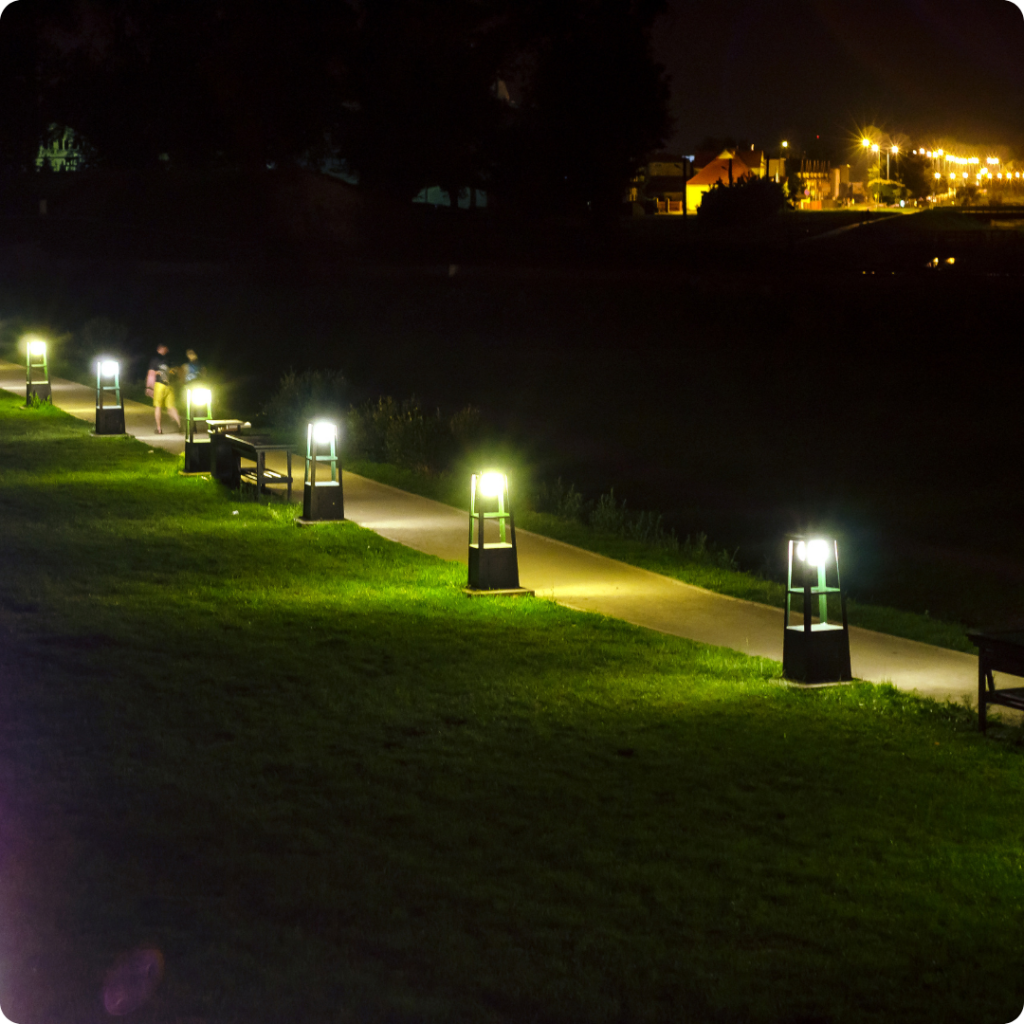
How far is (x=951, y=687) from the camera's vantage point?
31.3ft

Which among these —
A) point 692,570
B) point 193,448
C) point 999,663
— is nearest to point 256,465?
point 193,448

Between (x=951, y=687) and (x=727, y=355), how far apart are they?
94.3 ft

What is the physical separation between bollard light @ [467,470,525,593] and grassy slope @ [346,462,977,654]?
1.96 metres

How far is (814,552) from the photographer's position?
973 centimetres

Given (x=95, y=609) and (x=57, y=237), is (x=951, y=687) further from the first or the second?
(x=57, y=237)

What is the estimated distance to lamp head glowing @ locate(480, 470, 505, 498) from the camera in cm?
1257

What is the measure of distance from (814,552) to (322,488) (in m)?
7.44

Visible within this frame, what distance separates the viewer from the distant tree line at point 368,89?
71.6m

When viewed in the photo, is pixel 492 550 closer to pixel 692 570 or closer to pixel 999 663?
pixel 692 570

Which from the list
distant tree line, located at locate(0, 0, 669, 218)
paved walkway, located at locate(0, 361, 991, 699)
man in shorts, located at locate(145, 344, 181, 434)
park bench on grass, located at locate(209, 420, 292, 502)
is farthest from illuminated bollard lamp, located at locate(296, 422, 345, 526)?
distant tree line, located at locate(0, 0, 669, 218)

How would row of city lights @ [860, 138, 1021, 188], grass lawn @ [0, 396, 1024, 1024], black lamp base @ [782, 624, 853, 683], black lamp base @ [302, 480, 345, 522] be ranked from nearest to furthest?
grass lawn @ [0, 396, 1024, 1024]
black lamp base @ [782, 624, 853, 683]
black lamp base @ [302, 480, 345, 522]
row of city lights @ [860, 138, 1021, 188]

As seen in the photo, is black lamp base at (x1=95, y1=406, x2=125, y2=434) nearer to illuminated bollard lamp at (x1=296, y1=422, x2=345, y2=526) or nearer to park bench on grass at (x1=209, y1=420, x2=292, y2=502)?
park bench on grass at (x1=209, y1=420, x2=292, y2=502)

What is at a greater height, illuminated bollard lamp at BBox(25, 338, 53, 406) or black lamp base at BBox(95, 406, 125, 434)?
illuminated bollard lamp at BBox(25, 338, 53, 406)

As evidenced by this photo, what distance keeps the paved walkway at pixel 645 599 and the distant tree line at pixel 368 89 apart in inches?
2239
